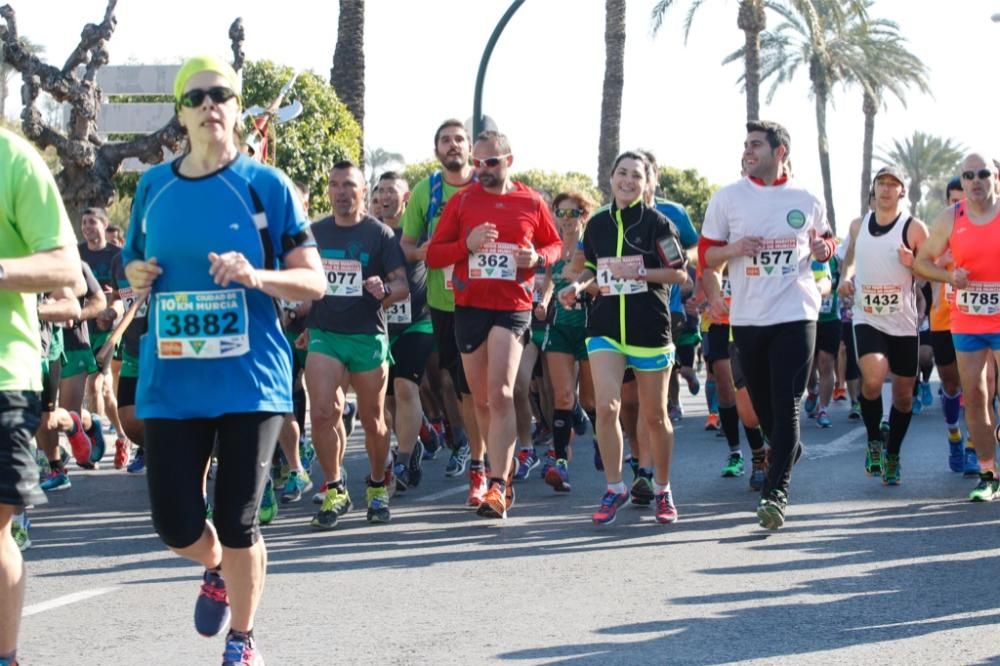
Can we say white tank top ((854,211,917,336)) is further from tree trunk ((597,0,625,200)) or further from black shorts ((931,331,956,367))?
tree trunk ((597,0,625,200))

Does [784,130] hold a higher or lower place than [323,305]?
higher

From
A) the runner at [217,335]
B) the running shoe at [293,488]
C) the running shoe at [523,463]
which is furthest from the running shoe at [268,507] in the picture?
the runner at [217,335]

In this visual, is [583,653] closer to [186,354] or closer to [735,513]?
[186,354]

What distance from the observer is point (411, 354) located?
10.9 metres

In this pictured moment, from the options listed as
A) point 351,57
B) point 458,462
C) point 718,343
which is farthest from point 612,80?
point 458,462

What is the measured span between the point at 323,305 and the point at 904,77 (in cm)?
4652

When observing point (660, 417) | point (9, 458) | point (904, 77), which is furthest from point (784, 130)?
point (904, 77)

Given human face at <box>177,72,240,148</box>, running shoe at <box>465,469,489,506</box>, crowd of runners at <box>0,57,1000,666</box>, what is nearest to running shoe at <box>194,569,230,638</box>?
crowd of runners at <box>0,57,1000,666</box>

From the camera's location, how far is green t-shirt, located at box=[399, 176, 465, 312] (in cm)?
1037

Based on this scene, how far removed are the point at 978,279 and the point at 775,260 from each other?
166 cm

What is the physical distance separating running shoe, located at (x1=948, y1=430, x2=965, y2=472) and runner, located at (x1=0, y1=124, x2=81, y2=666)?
26.6ft

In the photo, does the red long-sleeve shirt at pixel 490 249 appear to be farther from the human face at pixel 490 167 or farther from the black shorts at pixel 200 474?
the black shorts at pixel 200 474

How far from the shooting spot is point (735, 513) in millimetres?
9656

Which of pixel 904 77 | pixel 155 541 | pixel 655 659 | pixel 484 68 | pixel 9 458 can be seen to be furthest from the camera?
pixel 904 77
